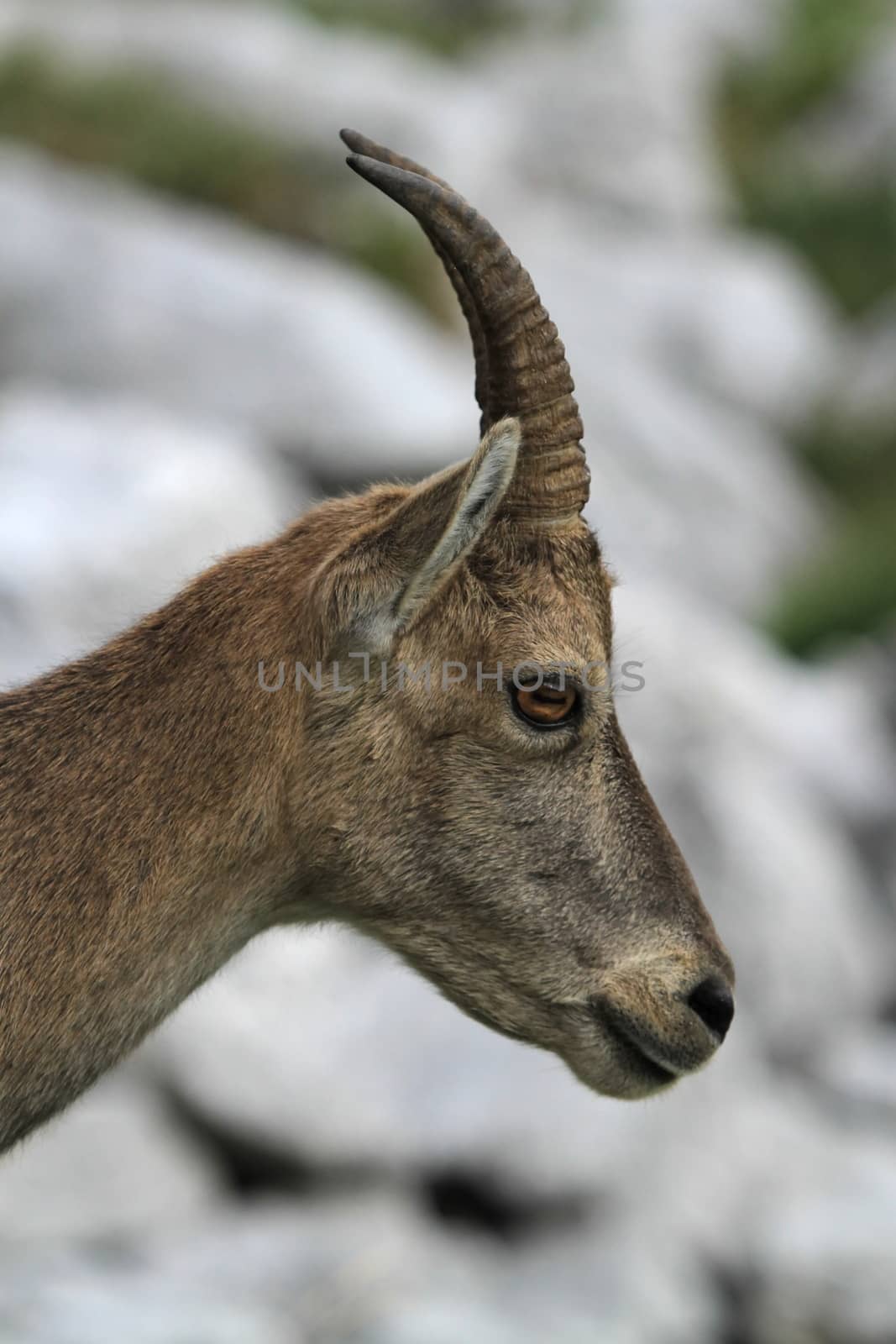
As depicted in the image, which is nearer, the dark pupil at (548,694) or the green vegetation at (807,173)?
the dark pupil at (548,694)

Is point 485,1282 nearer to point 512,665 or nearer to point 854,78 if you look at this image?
point 512,665

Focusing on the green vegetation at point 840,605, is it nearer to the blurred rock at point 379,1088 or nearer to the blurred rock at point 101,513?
the blurred rock at point 101,513

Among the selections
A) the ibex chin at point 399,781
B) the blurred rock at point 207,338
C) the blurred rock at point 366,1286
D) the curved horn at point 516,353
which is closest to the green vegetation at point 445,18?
the blurred rock at point 207,338

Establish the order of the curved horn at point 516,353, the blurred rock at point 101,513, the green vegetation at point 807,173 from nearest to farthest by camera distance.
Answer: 1. the curved horn at point 516,353
2. the blurred rock at point 101,513
3. the green vegetation at point 807,173

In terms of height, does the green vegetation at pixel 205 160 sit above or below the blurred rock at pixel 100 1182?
above

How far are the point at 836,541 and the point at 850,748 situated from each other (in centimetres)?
685

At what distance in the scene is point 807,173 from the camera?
30.9 metres

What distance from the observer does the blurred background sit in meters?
9.69

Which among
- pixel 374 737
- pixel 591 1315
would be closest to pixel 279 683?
pixel 374 737

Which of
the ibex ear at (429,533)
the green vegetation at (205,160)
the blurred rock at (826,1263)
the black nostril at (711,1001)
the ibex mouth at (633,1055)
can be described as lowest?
the blurred rock at (826,1263)

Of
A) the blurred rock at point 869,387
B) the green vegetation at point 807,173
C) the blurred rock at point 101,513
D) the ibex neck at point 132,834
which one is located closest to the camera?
the ibex neck at point 132,834

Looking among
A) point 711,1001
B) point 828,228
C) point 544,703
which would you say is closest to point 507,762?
point 544,703

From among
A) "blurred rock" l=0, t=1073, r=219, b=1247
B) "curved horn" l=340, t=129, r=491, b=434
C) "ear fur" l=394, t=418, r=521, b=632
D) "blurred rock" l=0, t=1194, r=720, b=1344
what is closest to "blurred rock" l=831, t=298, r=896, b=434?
"blurred rock" l=0, t=1194, r=720, b=1344

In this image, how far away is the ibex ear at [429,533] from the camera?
187 inches
